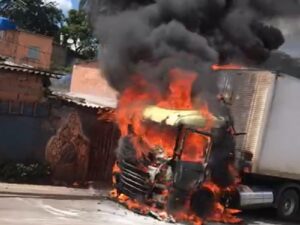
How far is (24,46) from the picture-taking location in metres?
39.1

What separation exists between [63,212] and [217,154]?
3.40 metres

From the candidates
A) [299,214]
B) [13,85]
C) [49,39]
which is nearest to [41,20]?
[49,39]

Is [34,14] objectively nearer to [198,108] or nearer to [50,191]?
[50,191]

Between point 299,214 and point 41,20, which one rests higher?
point 41,20

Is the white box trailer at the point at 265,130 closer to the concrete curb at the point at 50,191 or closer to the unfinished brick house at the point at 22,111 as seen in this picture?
the concrete curb at the point at 50,191

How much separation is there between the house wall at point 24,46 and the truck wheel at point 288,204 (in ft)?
86.1

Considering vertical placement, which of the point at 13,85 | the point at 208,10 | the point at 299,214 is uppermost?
the point at 208,10

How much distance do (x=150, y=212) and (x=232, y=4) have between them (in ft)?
18.0

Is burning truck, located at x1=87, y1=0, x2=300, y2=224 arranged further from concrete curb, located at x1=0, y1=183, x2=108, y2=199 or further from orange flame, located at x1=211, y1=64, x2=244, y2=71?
concrete curb, located at x1=0, y1=183, x2=108, y2=199

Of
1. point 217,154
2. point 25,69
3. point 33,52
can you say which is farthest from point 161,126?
point 33,52

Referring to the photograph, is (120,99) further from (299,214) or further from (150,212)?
(299,214)

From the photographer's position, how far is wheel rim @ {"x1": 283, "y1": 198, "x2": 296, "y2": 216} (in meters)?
13.8

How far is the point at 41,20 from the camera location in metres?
50.9

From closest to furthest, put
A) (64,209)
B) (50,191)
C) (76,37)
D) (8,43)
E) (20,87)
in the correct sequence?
(64,209) → (50,191) → (20,87) → (8,43) → (76,37)
